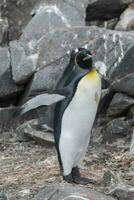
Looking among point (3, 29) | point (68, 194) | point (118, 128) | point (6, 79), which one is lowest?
point (118, 128)

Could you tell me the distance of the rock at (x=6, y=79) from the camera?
24.5 ft

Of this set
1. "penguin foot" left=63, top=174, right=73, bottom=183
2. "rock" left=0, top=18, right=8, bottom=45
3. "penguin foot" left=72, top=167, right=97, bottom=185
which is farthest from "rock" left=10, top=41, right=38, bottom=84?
"penguin foot" left=63, top=174, right=73, bottom=183

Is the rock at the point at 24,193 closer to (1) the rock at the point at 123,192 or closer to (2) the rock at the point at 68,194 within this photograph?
(2) the rock at the point at 68,194

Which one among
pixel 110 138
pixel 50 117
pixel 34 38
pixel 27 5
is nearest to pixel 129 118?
pixel 110 138

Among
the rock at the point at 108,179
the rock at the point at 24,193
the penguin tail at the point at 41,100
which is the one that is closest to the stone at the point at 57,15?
the penguin tail at the point at 41,100

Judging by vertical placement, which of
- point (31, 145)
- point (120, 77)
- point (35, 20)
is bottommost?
point (31, 145)

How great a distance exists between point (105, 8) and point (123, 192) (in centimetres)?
352

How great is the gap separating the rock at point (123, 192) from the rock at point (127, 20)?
3.12 m

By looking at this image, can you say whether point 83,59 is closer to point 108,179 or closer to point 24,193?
point 108,179

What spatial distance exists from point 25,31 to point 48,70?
22.8 inches

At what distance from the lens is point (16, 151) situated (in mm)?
6855

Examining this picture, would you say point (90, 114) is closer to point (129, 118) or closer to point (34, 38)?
point (129, 118)

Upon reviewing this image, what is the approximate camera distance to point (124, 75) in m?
6.91

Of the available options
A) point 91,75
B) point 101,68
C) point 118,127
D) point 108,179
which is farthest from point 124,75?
point 108,179
